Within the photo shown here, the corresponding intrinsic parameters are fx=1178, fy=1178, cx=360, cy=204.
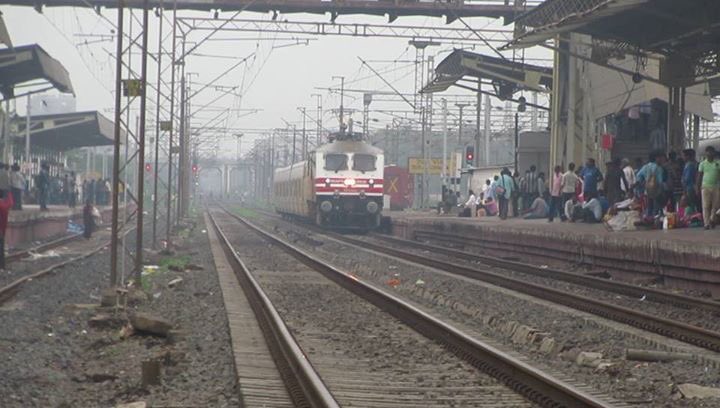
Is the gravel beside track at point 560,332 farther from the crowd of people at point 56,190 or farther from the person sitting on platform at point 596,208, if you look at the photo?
the crowd of people at point 56,190

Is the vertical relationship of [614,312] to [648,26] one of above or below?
below

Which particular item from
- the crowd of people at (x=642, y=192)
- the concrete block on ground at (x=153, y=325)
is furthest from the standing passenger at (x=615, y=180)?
the concrete block on ground at (x=153, y=325)

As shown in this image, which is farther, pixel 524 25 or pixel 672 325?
pixel 524 25

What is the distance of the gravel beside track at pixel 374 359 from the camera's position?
8930 millimetres

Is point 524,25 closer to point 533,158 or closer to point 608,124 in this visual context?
point 608,124

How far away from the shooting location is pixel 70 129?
161ft

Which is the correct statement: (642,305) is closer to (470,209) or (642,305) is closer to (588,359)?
(588,359)

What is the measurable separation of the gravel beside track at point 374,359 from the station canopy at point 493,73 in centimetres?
1791

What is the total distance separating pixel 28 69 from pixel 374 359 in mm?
25233

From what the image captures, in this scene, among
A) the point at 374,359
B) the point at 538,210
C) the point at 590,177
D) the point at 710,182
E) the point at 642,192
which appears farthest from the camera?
the point at 538,210

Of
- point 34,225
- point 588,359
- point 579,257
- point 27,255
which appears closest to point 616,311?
point 588,359

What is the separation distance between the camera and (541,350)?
1165 centimetres

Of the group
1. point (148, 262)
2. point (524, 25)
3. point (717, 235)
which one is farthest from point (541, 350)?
point (524, 25)

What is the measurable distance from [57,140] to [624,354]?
157ft
